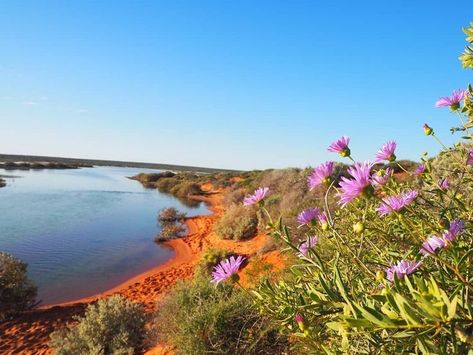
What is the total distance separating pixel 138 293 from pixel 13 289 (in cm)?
268

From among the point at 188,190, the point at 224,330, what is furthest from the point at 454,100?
the point at 188,190

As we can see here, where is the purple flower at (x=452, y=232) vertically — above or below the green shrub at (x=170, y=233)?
above

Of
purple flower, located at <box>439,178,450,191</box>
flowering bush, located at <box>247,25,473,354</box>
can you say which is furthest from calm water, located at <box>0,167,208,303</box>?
purple flower, located at <box>439,178,450,191</box>

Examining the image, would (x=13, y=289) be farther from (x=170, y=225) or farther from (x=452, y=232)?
(x=452, y=232)

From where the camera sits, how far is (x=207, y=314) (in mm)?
4480

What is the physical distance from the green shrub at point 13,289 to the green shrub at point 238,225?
6.14 m

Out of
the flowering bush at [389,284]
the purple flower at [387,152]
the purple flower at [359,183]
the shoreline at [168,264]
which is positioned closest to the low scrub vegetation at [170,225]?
the shoreline at [168,264]

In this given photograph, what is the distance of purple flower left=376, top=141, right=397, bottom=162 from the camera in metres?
1.98

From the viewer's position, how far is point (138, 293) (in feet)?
30.6

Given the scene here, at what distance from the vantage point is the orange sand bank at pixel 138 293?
6.84 meters

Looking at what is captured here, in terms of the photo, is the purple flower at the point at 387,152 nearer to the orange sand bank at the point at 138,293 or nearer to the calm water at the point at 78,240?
the orange sand bank at the point at 138,293

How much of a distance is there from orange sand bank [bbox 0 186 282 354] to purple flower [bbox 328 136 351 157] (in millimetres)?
4217

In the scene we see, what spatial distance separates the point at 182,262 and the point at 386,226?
423 inches

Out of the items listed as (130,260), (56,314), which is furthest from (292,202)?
(56,314)
